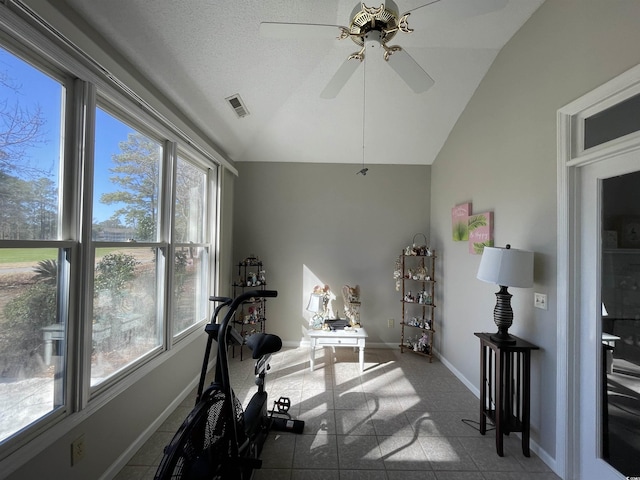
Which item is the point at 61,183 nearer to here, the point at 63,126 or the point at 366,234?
the point at 63,126

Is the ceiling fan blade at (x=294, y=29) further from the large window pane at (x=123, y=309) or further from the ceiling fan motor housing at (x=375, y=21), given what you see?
the large window pane at (x=123, y=309)

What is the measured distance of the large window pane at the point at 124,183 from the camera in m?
1.68

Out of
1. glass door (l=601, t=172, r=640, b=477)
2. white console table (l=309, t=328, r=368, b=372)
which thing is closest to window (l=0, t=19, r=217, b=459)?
white console table (l=309, t=328, r=368, b=372)

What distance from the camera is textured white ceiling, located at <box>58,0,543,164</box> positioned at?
169 centimetres

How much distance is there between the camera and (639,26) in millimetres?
1356

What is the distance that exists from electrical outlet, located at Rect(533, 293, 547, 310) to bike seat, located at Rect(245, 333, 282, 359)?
1879 mm

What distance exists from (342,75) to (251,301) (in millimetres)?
2913

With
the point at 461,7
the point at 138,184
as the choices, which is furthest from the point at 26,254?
the point at 461,7

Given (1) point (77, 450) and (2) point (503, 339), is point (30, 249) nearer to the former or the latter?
(1) point (77, 450)

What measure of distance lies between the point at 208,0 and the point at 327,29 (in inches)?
34.4

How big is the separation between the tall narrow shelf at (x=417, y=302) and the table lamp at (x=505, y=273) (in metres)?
1.43

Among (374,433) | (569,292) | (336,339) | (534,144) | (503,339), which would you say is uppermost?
(534,144)

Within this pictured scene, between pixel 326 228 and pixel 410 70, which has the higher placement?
pixel 410 70

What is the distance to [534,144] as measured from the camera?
2.02 metres
